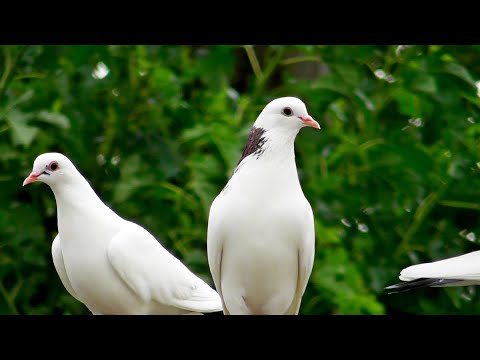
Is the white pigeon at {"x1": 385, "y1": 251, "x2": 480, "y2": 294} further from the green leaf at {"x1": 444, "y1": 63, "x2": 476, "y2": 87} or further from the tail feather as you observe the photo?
the green leaf at {"x1": 444, "y1": 63, "x2": 476, "y2": 87}

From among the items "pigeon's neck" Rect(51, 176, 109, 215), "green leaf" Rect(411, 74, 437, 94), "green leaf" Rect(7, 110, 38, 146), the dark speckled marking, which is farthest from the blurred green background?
"pigeon's neck" Rect(51, 176, 109, 215)

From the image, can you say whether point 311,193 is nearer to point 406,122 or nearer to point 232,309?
point 406,122

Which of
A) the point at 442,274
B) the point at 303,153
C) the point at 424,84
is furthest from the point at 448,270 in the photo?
the point at 303,153

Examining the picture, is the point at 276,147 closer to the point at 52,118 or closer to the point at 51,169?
the point at 51,169

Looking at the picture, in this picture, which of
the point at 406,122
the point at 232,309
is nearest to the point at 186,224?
the point at 406,122

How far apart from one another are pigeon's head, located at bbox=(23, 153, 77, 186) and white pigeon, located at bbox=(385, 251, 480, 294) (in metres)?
1.05

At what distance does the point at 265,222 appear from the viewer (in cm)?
317

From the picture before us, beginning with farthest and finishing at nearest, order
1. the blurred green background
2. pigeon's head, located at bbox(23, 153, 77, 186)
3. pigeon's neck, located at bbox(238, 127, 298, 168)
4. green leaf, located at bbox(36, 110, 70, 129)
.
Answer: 1. the blurred green background
2. green leaf, located at bbox(36, 110, 70, 129)
3. pigeon's neck, located at bbox(238, 127, 298, 168)
4. pigeon's head, located at bbox(23, 153, 77, 186)

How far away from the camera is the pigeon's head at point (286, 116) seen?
3.19 meters

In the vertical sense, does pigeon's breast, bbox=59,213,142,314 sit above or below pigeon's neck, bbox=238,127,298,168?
below

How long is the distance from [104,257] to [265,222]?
1.66 ft

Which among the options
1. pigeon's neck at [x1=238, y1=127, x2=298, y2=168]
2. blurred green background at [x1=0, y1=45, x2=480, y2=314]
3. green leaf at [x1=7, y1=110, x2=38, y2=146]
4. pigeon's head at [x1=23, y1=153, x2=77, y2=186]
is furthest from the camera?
blurred green background at [x1=0, y1=45, x2=480, y2=314]

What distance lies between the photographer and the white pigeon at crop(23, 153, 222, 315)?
3180 millimetres

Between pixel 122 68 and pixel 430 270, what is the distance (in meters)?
3.08
